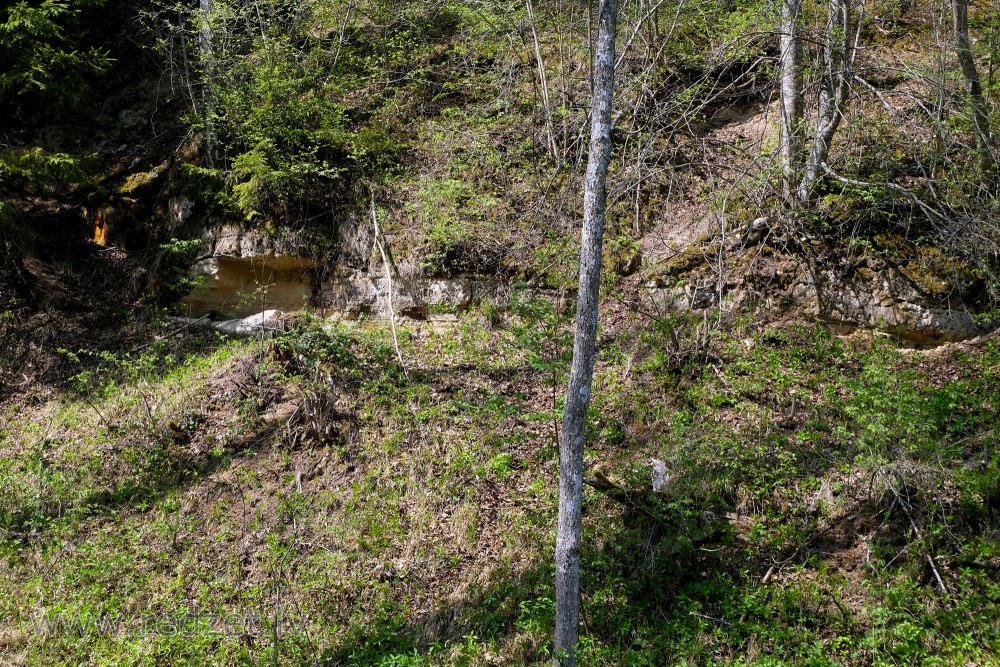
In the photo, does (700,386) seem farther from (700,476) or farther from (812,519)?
(812,519)

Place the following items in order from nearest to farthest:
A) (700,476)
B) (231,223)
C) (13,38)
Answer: (700,476) → (13,38) → (231,223)

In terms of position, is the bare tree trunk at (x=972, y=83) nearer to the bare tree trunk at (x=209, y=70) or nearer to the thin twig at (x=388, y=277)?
the thin twig at (x=388, y=277)

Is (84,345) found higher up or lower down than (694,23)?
lower down

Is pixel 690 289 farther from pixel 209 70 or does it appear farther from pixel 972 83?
pixel 209 70

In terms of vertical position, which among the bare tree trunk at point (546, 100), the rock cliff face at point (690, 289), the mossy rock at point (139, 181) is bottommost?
the rock cliff face at point (690, 289)

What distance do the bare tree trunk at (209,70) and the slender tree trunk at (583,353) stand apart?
7.78 metres

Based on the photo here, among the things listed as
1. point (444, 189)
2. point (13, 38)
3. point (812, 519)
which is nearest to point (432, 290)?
point (444, 189)

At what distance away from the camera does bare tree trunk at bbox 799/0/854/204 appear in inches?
295

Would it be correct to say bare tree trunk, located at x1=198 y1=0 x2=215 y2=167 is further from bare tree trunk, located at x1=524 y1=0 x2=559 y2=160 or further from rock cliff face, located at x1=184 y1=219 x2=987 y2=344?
bare tree trunk, located at x1=524 y1=0 x2=559 y2=160

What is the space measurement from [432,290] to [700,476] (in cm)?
500

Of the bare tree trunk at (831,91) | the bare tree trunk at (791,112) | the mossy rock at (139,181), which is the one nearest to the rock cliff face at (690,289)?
the bare tree trunk at (791,112)

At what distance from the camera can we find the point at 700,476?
706 cm

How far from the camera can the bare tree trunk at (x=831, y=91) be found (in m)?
7.50

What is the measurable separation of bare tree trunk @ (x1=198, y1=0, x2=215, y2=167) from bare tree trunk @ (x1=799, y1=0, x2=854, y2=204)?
9.24 meters
